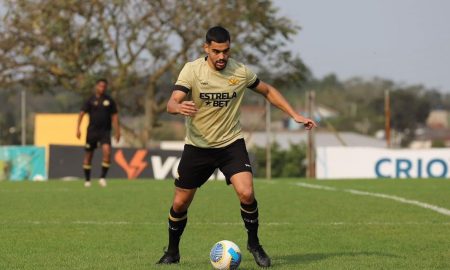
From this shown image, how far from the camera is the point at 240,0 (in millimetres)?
46844

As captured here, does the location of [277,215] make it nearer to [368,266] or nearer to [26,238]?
[26,238]

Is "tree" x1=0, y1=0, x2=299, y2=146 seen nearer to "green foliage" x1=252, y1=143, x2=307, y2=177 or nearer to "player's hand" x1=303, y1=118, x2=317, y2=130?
"green foliage" x1=252, y1=143, x2=307, y2=177

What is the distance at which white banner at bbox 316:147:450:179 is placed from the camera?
32281mm

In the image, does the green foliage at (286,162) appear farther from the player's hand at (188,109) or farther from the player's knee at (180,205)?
the player's hand at (188,109)

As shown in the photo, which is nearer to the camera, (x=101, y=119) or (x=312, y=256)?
(x=312, y=256)

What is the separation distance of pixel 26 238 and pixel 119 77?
35868 mm

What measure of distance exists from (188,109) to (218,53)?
2.34 ft

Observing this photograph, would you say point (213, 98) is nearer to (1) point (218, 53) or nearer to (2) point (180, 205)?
(1) point (218, 53)

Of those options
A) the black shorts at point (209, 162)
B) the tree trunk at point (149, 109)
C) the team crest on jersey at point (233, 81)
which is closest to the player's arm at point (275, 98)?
the team crest on jersey at point (233, 81)

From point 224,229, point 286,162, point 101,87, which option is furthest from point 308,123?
point 286,162

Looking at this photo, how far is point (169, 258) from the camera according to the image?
8625mm

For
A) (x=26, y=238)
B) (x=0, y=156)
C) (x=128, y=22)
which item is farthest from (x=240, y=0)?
(x=26, y=238)

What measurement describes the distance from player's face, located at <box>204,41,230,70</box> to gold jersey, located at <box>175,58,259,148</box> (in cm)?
12

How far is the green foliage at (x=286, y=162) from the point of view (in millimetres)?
59344
